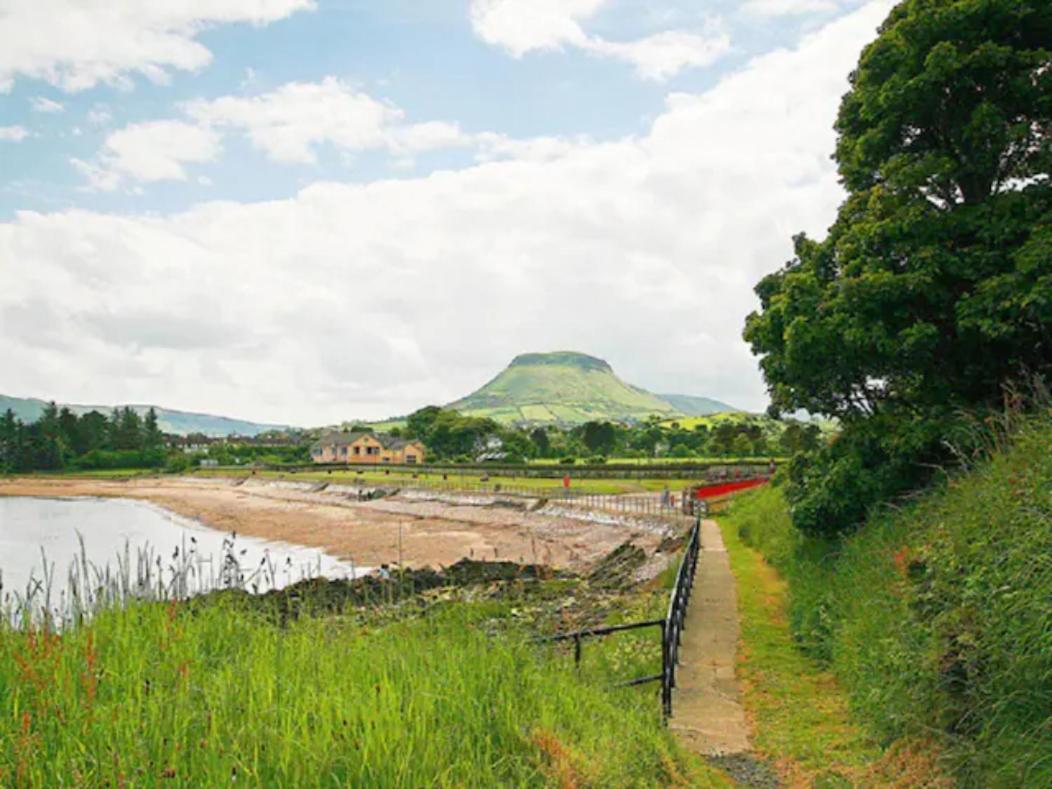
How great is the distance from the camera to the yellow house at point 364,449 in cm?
12781

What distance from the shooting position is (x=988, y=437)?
10.6m

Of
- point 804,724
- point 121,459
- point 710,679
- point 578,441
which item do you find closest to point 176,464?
point 121,459

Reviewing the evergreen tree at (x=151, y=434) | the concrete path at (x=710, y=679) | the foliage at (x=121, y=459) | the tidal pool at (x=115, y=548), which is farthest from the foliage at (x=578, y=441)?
the concrete path at (x=710, y=679)

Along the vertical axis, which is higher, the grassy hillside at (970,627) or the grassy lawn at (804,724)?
the grassy hillside at (970,627)

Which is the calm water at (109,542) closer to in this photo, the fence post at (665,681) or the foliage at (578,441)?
the fence post at (665,681)

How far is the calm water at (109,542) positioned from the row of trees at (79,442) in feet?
170

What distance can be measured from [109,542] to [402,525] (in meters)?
15.6

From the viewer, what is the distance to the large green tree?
465 inches

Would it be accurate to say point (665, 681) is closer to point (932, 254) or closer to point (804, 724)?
point (804, 724)

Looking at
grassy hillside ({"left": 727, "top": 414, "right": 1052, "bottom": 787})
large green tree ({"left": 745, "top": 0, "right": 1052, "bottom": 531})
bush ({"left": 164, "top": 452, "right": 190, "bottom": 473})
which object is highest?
large green tree ({"left": 745, "top": 0, "right": 1052, "bottom": 531})

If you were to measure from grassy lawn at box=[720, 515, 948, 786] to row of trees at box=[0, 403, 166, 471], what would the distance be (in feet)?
435

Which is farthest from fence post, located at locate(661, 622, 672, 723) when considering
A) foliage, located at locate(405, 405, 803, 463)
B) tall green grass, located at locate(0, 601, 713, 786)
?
foliage, located at locate(405, 405, 803, 463)

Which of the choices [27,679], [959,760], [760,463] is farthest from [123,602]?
[760,463]

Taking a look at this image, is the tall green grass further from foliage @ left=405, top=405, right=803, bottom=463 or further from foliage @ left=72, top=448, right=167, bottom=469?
foliage @ left=72, top=448, right=167, bottom=469
